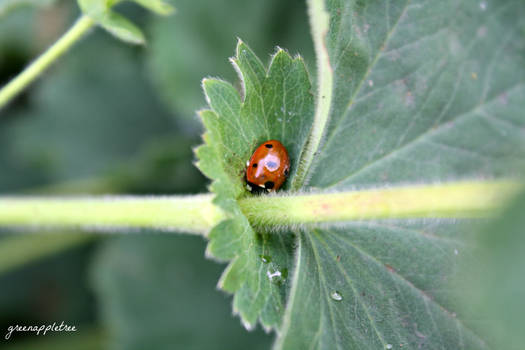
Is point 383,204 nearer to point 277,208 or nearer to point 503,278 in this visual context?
point 277,208

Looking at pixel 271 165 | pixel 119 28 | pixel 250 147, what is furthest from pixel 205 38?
pixel 271 165

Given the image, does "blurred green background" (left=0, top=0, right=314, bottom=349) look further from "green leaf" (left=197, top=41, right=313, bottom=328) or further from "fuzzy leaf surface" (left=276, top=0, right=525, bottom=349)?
"green leaf" (left=197, top=41, right=313, bottom=328)

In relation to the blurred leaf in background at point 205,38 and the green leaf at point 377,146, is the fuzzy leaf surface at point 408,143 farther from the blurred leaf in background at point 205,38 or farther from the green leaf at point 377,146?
the blurred leaf in background at point 205,38

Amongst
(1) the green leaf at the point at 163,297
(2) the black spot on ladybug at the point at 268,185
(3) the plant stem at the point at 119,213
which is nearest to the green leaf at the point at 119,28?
(3) the plant stem at the point at 119,213

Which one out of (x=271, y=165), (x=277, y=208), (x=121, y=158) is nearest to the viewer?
(x=277, y=208)

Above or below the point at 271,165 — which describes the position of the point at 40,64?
above

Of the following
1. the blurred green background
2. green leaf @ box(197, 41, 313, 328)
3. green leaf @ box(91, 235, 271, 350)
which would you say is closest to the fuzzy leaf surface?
green leaf @ box(197, 41, 313, 328)
